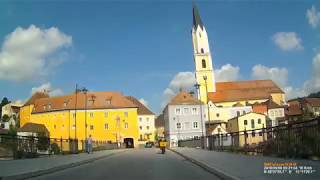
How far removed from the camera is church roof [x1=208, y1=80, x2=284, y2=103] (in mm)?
158250

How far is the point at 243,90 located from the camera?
162250mm

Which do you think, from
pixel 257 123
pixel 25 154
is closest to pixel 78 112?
pixel 257 123

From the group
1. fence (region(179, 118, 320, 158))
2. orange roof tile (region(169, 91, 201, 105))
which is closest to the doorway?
orange roof tile (region(169, 91, 201, 105))

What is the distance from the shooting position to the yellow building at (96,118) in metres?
120

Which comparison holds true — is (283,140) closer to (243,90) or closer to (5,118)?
(243,90)

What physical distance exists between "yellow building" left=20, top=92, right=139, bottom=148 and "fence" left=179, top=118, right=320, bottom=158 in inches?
3371

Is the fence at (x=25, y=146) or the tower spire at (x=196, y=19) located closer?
the fence at (x=25, y=146)

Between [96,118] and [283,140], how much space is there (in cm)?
10270

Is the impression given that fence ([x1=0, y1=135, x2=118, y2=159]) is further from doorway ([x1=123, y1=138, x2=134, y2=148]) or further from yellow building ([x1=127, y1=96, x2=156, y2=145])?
yellow building ([x1=127, y1=96, x2=156, y2=145])

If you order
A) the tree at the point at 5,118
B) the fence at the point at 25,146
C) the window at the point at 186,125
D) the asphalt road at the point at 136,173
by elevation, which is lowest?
the asphalt road at the point at 136,173

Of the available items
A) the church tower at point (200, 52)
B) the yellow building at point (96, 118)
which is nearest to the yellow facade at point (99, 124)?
the yellow building at point (96, 118)

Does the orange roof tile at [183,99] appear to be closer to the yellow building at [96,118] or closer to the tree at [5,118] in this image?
the yellow building at [96,118]

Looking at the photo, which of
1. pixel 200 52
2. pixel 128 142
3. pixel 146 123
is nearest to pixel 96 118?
pixel 128 142

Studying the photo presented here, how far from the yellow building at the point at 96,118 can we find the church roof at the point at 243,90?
43.6 metres
